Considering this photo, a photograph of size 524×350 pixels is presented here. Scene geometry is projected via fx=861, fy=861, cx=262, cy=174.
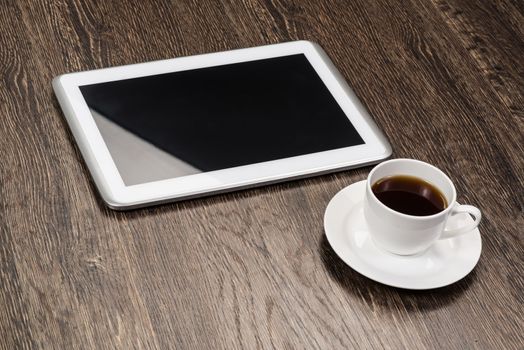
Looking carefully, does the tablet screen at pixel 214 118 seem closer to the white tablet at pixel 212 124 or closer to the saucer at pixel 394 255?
the white tablet at pixel 212 124

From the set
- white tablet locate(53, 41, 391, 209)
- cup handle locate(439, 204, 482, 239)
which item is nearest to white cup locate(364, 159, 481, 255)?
cup handle locate(439, 204, 482, 239)

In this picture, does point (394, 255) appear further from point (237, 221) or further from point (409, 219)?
point (237, 221)

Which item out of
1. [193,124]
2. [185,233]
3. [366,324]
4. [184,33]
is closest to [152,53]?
[184,33]

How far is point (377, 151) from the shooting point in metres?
1.12

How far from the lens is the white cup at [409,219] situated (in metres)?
0.94

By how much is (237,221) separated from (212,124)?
0.54 feet

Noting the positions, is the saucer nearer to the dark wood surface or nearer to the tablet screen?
the dark wood surface

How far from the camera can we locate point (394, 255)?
1.00m

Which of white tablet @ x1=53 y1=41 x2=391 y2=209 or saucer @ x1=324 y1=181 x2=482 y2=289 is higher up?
white tablet @ x1=53 y1=41 x2=391 y2=209

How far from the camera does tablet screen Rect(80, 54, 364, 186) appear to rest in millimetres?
1081

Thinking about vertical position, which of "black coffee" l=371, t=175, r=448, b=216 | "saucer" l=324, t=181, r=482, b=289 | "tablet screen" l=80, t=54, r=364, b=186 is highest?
"tablet screen" l=80, t=54, r=364, b=186

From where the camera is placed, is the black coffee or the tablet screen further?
the tablet screen

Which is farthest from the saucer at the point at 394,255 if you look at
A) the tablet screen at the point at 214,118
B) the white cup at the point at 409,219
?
the tablet screen at the point at 214,118

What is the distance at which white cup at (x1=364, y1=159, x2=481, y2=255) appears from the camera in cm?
94
